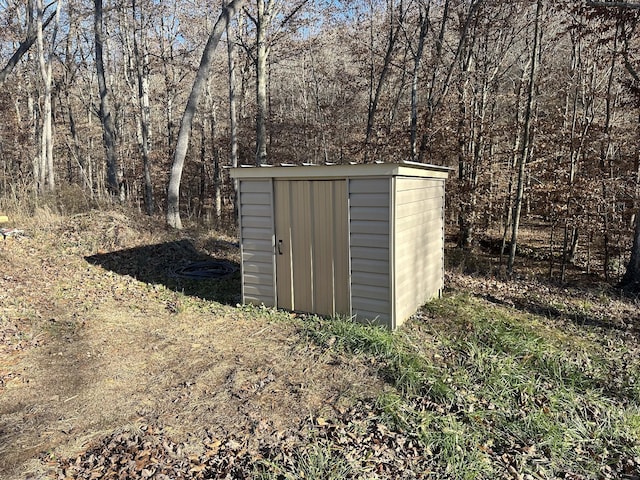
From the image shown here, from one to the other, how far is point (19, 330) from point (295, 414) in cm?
344

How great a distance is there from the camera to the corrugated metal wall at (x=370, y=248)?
4660 millimetres

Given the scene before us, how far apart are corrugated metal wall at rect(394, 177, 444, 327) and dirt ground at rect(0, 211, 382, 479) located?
1.34m

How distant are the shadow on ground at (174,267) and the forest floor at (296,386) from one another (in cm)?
14

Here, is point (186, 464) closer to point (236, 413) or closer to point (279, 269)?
point (236, 413)

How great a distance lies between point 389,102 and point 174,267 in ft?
33.0

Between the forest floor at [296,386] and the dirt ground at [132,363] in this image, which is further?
the dirt ground at [132,363]

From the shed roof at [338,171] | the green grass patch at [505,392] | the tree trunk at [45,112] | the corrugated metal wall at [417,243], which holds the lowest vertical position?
the green grass patch at [505,392]

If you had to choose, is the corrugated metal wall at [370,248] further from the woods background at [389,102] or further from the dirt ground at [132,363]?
the woods background at [389,102]

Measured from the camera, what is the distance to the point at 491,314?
223 inches

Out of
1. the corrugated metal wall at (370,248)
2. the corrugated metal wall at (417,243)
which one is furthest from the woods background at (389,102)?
the corrugated metal wall at (370,248)

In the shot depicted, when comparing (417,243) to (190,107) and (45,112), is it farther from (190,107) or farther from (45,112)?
(45,112)

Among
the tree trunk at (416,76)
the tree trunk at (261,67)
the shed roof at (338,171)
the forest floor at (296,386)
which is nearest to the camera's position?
the forest floor at (296,386)

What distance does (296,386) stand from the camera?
3719 millimetres

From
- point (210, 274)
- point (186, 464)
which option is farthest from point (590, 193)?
point (186, 464)
